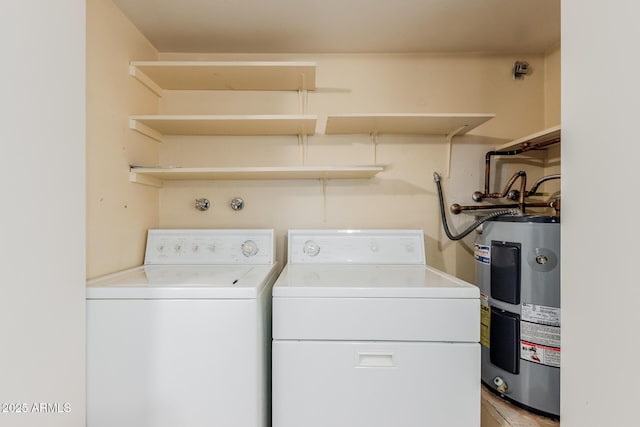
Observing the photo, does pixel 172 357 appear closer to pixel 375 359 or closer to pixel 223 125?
pixel 375 359

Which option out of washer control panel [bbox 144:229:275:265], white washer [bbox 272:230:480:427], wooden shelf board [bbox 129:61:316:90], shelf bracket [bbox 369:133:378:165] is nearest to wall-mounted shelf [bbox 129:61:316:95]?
wooden shelf board [bbox 129:61:316:90]

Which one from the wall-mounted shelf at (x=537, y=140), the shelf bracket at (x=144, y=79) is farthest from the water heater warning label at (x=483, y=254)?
the shelf bracket at (x=144, y=79)

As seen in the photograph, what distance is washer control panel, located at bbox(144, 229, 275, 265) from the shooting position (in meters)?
1.59

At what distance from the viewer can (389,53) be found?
1.78 metres

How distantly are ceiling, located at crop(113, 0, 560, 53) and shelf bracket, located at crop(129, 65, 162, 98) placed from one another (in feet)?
0.73

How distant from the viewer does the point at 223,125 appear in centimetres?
158

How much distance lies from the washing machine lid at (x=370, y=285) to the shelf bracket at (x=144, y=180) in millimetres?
861

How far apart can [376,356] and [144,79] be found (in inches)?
65.3

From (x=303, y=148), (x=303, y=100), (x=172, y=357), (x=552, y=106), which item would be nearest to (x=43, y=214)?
(x=172, y=357)
